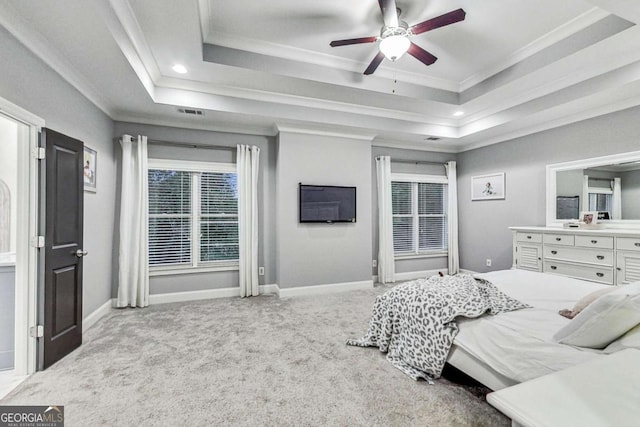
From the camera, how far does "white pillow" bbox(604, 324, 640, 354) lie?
1.37 meters

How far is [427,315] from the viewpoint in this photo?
6.94 feet

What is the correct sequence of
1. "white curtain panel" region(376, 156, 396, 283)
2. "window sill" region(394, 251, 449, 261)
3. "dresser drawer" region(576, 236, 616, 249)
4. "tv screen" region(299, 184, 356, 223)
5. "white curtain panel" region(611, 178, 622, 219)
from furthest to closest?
"window sill" region(394, 251, 449, 261), "white curtain panel" region(376, 156, 396, 283), "tv screen" region(299, 184, 356, 223), "white curtain panel" region(611, 178, 622, 219), "dresser drawer" region(576, 236, 616, 249)

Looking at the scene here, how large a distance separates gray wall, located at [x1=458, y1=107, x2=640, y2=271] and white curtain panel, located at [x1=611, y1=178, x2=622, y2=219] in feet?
1.31

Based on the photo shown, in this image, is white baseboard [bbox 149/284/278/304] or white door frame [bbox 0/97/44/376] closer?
white door frame [bbox 0/97/44/376]

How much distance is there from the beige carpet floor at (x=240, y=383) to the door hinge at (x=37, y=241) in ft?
3.29

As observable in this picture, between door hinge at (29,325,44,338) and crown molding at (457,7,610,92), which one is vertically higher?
crown molding at (457,7,610,92)

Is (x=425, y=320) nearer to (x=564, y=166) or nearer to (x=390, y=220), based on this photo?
(x=390, y=220)

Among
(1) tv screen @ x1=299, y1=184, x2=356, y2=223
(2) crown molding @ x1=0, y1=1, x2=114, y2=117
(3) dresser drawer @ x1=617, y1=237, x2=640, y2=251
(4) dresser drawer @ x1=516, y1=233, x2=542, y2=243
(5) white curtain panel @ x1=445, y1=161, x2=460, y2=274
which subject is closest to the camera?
(2) crown molding @ x1=0, y1=1, x2=114, y2=117

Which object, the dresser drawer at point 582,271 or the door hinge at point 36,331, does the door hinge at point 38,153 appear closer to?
the door hinge at point 36,331

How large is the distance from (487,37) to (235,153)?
349 centimetres

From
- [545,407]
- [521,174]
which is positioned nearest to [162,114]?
[545,407]

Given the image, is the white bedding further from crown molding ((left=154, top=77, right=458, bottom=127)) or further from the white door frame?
the white door frame

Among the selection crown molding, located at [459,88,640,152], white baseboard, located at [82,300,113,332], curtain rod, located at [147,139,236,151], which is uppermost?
crown molding, located at [459,88,640,152]

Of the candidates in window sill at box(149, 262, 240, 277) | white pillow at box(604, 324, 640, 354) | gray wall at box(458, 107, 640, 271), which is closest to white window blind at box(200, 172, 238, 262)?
window sill at box(149, 262, 240, 277)
